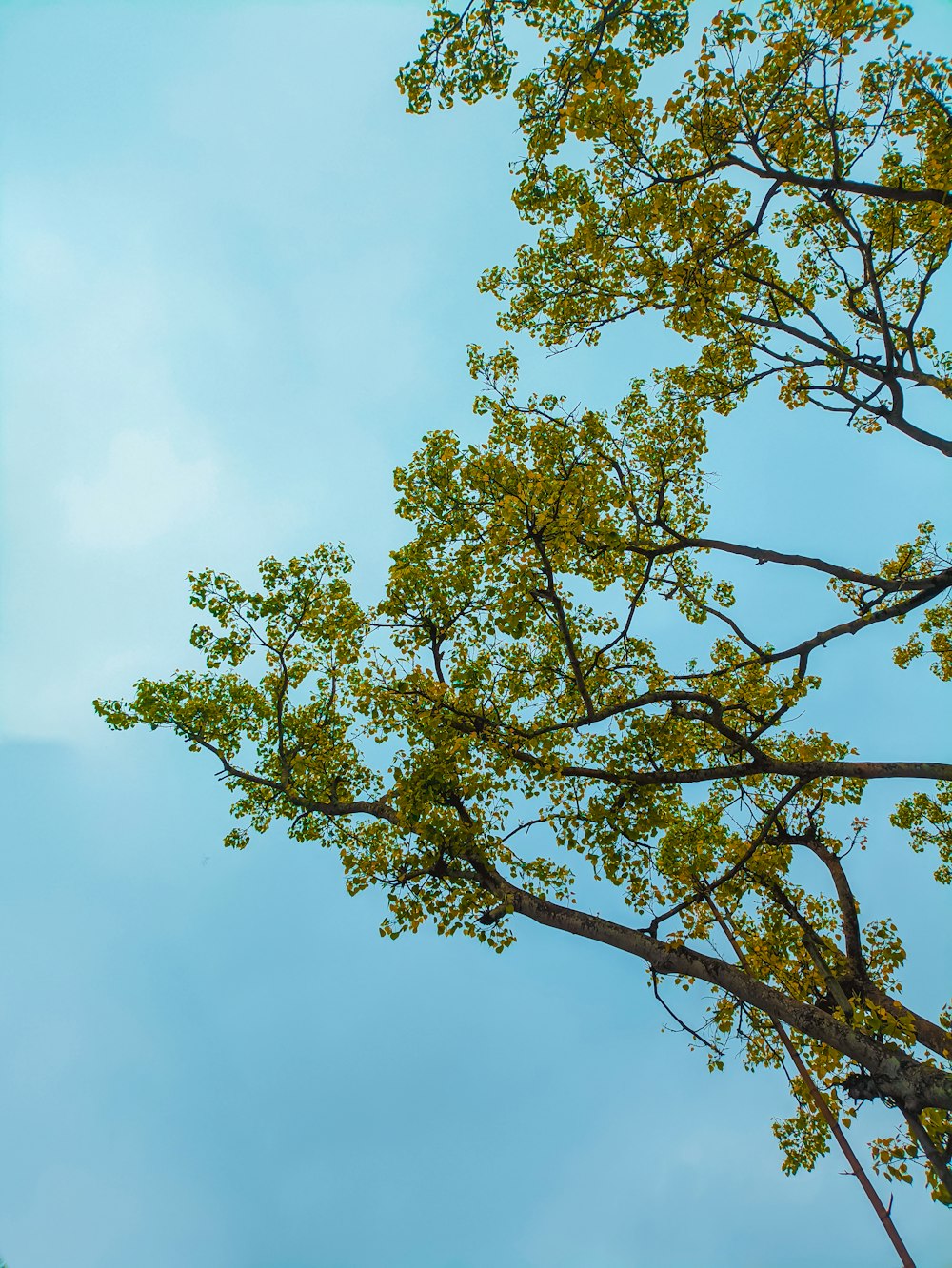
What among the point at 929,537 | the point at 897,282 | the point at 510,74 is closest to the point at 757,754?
the point at 929,537

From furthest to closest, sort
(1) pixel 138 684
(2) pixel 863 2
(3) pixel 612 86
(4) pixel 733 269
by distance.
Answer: (1) pixel 138 684
(4) pixel 733 269
(3) pixel 612 86
(2) pixel 863 2

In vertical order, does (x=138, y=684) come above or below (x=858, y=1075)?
above

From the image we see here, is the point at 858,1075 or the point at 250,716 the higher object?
the point at 250,716

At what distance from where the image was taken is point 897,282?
12.1 meters

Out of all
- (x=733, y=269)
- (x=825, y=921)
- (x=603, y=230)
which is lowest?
(x=825, y=921)

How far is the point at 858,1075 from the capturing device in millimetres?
7887

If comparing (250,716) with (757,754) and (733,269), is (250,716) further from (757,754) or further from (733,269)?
(733,269)

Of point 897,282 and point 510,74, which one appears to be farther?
point 897,282

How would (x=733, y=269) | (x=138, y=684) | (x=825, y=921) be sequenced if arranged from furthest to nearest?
(x=825, y=921) → (x=138, y=684) → (x=733, y=269)

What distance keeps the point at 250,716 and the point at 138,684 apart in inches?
75.7

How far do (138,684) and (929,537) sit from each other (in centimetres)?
1404

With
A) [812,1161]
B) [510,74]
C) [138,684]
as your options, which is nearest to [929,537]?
[510,74]

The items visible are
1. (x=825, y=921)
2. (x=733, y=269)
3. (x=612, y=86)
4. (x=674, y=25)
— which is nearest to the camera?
(x=612, y=86)

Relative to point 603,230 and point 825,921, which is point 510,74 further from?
point 825,921
